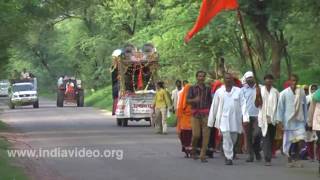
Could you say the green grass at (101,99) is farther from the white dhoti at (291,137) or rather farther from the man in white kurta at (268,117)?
the white dhoti at (291,137)

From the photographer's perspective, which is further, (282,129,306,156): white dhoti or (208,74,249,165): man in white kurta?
(208,74,249,165): man in white kurta

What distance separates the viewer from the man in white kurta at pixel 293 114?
53.0 feet

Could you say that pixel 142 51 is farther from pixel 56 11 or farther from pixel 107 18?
pixel 107 18

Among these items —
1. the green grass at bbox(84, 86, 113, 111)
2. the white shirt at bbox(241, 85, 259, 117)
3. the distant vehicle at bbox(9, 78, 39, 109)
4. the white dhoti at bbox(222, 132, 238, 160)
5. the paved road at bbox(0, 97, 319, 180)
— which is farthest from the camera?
the distant vehicle at bbox(9, 78, 39, 109)

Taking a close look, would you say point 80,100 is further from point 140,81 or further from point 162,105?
point 162,105

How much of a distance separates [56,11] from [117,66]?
194 inches

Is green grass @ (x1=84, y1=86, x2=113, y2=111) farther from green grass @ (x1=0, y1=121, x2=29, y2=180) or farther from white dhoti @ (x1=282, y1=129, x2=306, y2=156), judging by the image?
white dhoti @ (x1=282, y1=129, x2=306, y2=156)

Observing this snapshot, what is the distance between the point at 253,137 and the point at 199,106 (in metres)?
1.39

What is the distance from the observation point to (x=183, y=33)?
3788 centimetres

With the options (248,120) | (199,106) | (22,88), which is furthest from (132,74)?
(22,88)

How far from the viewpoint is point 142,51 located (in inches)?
1339

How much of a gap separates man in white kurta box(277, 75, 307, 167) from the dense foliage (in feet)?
25.8

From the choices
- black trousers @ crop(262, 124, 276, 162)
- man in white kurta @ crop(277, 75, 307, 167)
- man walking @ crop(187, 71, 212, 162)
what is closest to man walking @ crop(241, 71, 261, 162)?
black trousers @ crop(262, 124, 276, 162)

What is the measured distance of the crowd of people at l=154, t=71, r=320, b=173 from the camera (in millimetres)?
16250
